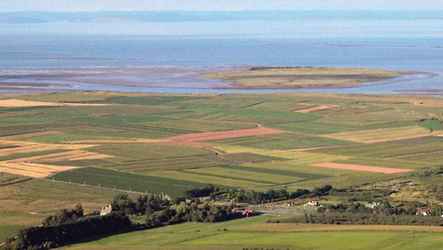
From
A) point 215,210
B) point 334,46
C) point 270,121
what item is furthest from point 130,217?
point 334,46

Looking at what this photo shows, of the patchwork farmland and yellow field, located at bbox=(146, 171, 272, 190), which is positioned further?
the patchwork farmland

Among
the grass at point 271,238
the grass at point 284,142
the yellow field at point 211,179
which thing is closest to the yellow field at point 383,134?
the grass at point 284,142

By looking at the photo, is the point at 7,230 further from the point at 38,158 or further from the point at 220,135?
the point at 220,135

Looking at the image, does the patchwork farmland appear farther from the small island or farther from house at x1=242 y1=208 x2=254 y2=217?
the small island

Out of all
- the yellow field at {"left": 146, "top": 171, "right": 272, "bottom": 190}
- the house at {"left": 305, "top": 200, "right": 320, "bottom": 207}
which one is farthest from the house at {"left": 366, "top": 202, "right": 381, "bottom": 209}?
the yellow field at {"left": 146, "top": 171, "right": 272, "bottom": 190}

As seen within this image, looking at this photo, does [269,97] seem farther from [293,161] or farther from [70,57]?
[70,57]
